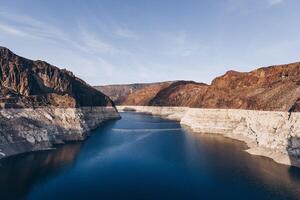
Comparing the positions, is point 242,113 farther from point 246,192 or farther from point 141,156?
point 246,192

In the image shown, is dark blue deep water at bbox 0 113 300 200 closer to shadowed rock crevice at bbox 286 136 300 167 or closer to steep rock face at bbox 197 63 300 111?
shadowed rock crevice at bbox 286 136 300 167

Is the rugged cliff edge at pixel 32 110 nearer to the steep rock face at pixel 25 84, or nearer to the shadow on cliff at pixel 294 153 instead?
the steep rock face at pixel 25 84

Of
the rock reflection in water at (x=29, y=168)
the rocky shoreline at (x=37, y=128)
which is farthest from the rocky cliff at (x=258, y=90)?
the rocky shoreline at (x=37, y=128)

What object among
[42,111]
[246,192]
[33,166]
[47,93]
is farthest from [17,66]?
[246,192]

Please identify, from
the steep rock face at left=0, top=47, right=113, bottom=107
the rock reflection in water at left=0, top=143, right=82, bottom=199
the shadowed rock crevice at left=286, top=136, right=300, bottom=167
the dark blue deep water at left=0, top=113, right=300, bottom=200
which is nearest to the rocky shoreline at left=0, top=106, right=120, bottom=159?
the steep rock face at left=0, top=47, right=113, bottom=107

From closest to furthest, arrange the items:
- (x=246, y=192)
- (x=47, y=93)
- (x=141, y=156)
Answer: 1. (x=246, y=192)
2. (x=141, y=156)
3. (x=47, y=93)

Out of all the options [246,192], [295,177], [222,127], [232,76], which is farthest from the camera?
[232,76]

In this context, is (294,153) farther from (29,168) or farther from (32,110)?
(32,110)
